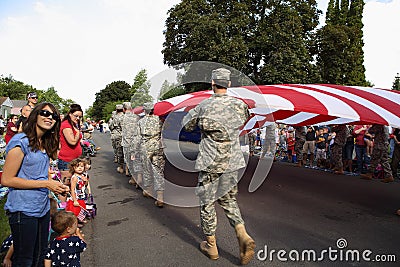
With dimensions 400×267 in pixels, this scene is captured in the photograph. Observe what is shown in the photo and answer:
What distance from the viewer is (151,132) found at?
541cm

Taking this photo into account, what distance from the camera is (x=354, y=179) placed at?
7.59 metres

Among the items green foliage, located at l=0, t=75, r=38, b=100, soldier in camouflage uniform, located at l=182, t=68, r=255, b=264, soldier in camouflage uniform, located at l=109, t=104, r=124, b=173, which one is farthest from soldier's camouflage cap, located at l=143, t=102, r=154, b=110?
green foliage, located at l=0, t=75, r=38, b=100

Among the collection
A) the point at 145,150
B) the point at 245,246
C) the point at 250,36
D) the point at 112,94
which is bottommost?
the point at 245,246

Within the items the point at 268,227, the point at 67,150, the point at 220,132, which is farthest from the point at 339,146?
the point at 67,150

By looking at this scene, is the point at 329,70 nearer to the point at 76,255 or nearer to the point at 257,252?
the point at 257,252

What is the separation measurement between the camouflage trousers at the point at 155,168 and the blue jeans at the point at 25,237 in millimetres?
2939

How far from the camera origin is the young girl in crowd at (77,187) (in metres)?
4.00

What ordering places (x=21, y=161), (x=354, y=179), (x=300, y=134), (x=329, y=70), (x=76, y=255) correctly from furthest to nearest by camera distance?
(x=329, y=70), (x=300, y=134), (x=354, y=179), (x=76, y=255), (x=21, y=161)

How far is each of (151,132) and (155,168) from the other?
651 millimetres

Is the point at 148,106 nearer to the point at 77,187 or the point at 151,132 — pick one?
the point at 151,132

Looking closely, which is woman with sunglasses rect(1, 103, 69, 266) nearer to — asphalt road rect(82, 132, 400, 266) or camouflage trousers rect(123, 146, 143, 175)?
asphalt road rect(82, 132, 400, 266)

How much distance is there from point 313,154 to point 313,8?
14.0 metres

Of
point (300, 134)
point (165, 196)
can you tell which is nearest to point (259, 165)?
point (300, 134)

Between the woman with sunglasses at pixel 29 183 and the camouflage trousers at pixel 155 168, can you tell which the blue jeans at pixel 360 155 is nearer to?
the camouflage trousers at pixel 155 168
